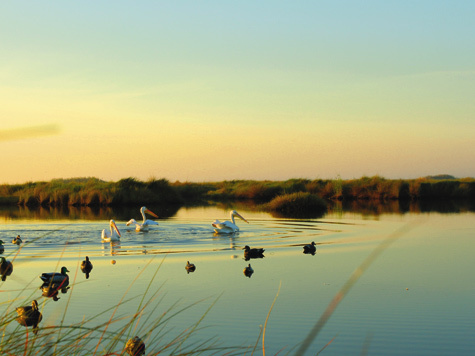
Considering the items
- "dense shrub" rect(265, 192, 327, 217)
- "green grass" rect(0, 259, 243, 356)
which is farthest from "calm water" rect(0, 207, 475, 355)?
"dense shrub" rect(265, 192, 327, 217)

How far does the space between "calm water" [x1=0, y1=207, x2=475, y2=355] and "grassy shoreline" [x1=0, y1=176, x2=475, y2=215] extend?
62.4ft

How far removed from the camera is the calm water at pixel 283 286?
21.9ft

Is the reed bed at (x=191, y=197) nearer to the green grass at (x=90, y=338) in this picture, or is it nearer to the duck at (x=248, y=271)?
the duck at (x=248, y=271)

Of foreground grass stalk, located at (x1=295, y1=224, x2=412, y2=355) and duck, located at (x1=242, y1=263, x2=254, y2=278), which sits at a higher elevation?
foreground grass stalk, located at (x1=295, y1=224, x2=412, y2=355)

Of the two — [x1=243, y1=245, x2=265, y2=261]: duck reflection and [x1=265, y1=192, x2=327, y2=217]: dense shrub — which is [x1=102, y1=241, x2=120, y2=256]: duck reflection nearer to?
[x1=243, y1=245, x2=265, y2=261]: duck reflection

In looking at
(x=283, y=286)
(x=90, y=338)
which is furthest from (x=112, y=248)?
(x=90, y=338)

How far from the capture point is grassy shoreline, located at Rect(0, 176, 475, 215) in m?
38.4

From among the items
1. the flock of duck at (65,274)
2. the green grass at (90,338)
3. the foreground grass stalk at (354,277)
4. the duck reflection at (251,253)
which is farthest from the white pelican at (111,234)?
the foreground grass stalk at (354,277)

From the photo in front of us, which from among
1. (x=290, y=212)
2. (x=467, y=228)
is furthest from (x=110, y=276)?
(x=290, y=212)

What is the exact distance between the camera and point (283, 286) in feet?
32.0

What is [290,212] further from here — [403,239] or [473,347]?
[473,347]

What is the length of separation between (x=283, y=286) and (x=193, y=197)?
1707 inches

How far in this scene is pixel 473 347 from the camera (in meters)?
6.28

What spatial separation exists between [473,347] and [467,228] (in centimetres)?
1459
